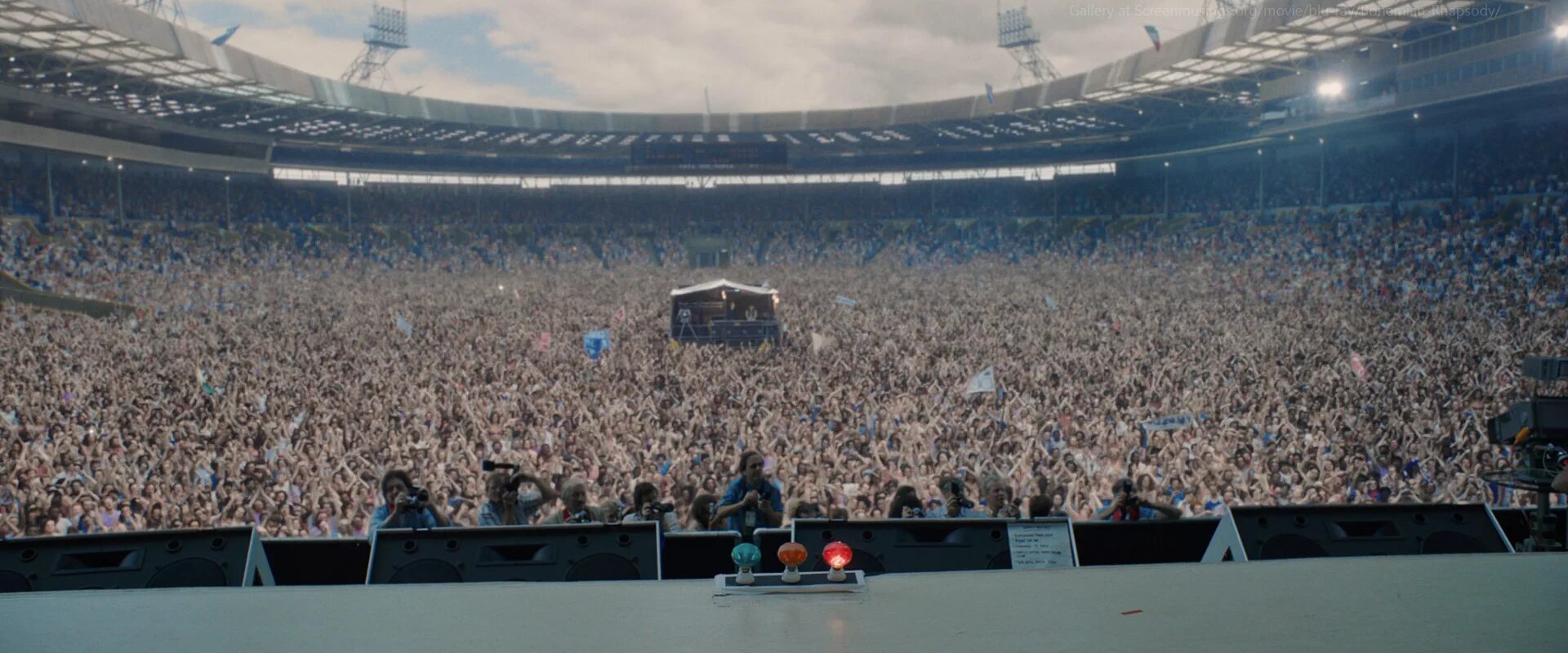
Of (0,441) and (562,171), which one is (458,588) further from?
(562,171)

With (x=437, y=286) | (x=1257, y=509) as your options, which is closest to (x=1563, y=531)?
(x=1257, y=509)

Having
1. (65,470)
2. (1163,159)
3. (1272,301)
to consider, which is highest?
(1163,159)

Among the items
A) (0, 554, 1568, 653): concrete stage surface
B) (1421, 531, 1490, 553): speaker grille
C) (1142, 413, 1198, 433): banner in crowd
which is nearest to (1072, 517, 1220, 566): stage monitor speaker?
(1421, 531, 1490, 553): speaker grille

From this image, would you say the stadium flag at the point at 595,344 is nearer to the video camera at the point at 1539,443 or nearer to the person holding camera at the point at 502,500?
the person holding camera at the point at 502,500

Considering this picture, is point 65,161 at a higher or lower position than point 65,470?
higher

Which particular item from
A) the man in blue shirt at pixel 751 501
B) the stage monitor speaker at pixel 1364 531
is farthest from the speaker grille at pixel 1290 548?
→ the man in blue shirt at pixel 751 501

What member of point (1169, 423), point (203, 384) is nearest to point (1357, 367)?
point (1169, 423)

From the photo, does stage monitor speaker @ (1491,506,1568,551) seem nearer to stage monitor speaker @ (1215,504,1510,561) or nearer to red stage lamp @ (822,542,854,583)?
stage monitor speaker @ (1215,504,1510,561)
